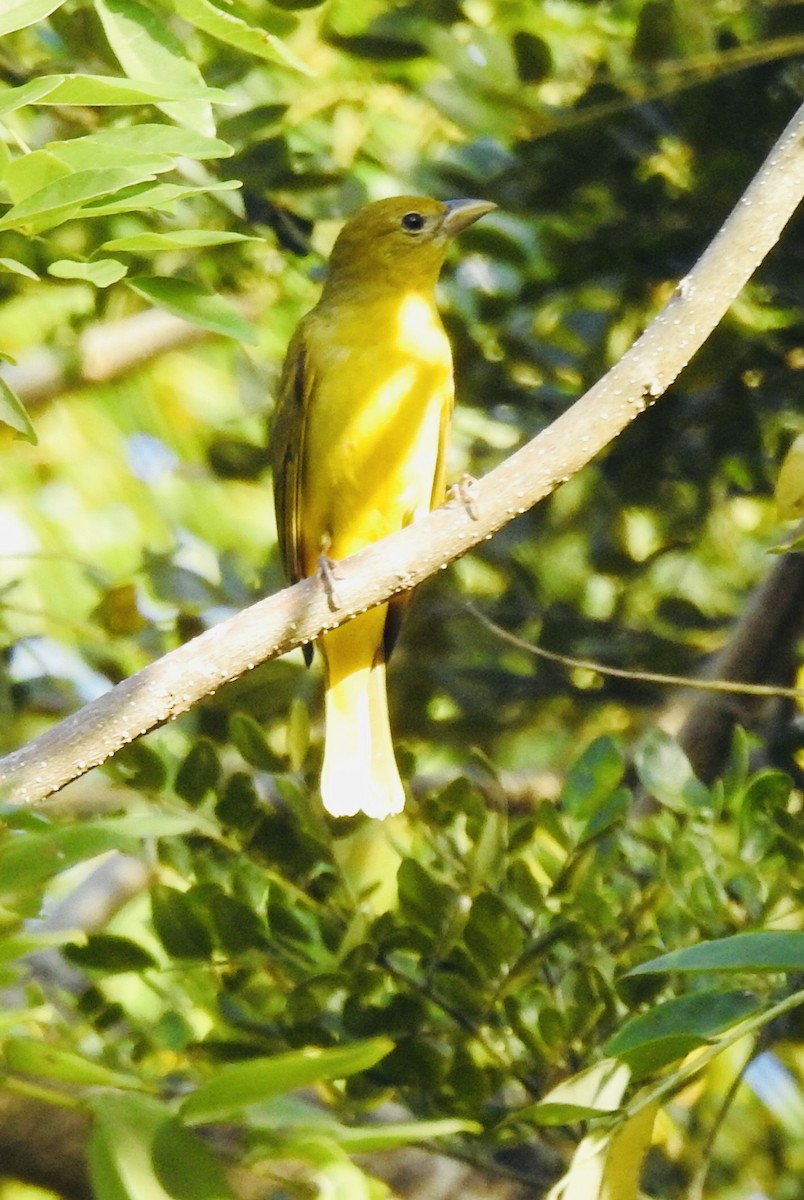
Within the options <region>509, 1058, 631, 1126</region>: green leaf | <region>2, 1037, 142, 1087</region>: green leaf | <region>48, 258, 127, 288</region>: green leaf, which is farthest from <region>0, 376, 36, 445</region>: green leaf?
<region>509, 1058, 631, 1126</region>: green leaf

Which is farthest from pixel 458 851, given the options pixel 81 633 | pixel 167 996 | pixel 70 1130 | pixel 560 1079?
pixel 81 633

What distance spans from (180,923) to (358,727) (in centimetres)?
132

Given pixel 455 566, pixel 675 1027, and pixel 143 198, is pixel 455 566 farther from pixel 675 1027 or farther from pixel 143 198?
pixel 675 1027

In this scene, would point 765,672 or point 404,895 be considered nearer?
point 404,895

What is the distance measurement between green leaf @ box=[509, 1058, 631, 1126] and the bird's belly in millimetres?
2413

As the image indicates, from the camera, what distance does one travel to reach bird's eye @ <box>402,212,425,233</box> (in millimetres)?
4137

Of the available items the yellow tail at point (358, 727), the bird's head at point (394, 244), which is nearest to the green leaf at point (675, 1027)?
the yellow tail at point (358, 727)

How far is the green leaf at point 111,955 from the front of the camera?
255 centimetres

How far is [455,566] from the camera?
13.4 ft

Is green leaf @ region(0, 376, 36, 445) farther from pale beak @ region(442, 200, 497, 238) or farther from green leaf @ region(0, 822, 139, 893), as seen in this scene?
pale beak @ region(442, 200, 497, 238)

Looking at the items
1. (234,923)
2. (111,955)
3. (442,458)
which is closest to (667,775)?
(234,923)

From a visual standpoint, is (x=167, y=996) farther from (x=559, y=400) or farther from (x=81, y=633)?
(x=559, y=400)

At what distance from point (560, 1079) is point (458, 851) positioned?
0.37 metres

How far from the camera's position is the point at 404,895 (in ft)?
8.46
